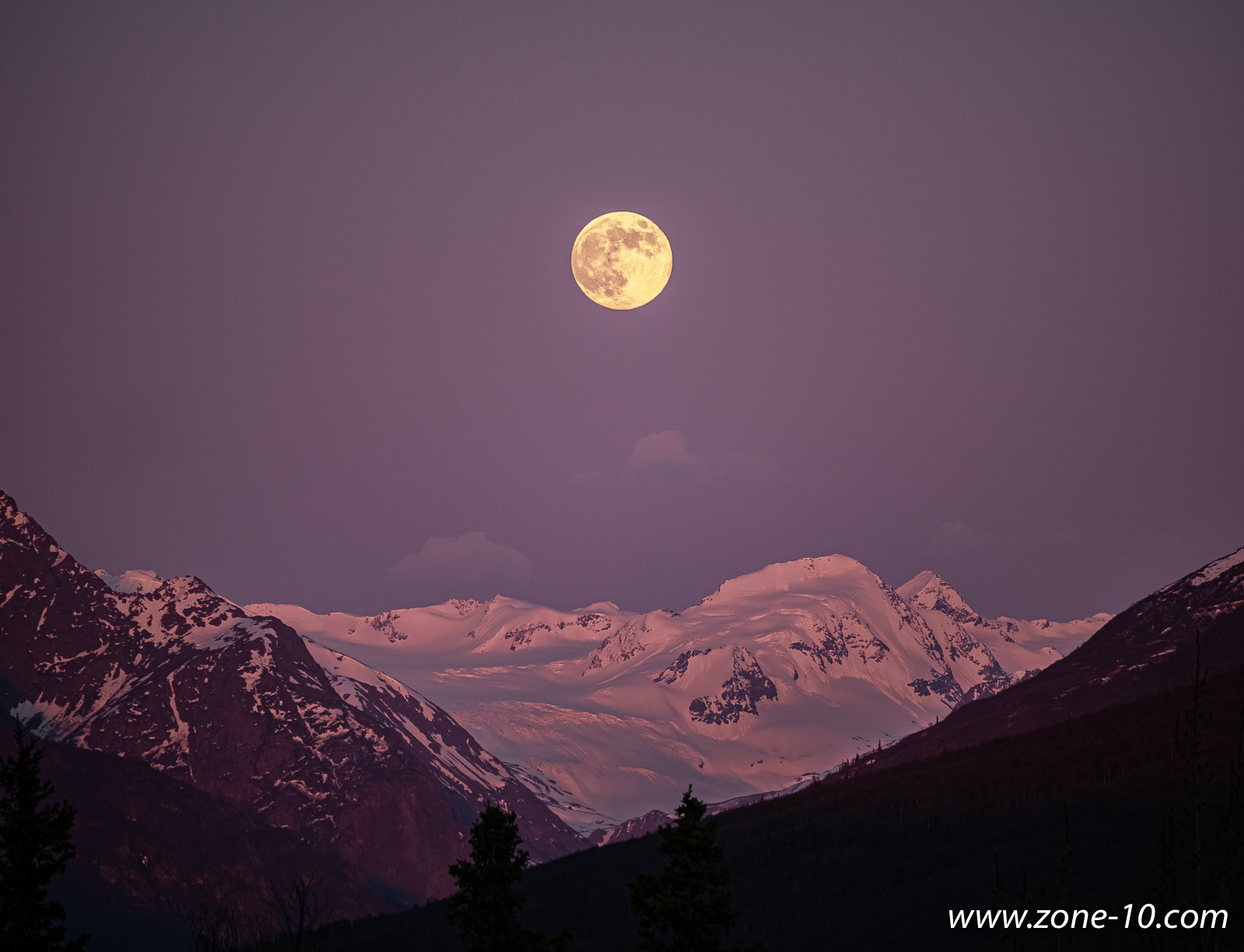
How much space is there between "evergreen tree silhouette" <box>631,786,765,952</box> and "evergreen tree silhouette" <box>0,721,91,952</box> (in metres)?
20.3

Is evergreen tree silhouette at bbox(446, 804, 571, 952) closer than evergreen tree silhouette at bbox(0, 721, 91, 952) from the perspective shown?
No

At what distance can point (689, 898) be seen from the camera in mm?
46250

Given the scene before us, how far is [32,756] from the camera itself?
49.8 metres

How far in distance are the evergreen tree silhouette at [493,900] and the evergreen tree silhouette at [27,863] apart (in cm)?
1410

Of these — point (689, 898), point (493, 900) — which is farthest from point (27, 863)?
point (689, 898)

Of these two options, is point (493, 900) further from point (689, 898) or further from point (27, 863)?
point (27, 863)

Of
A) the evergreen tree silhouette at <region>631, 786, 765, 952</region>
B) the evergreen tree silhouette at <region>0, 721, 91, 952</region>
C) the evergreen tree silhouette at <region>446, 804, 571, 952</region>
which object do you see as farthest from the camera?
the evergreen tree silhouette at <region>446, 804, 571, 952</region>

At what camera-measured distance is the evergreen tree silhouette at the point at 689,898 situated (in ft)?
149

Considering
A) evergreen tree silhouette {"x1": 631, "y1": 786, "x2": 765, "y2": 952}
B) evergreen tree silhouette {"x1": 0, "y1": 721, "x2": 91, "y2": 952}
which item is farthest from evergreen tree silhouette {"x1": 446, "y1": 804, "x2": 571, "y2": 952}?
evergreen tree silhouette {"x1": 0, "y1": 721, "x2": 91, "y2": 952}

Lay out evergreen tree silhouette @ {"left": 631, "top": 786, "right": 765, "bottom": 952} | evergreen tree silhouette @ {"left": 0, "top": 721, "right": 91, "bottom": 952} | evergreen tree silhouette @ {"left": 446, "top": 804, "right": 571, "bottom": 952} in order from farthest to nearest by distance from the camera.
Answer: evergreen tree silhouette @ {"left": 446, "top": 804, "right": 571, "bottom": 952}
evergreen tree silhouette @ {"left": 0, "top": 721, "right": 91, "bottom": 952}
evergreen tree silhouette @ {"left": 631, "top": 786, "right": 765, "bottom": 952}

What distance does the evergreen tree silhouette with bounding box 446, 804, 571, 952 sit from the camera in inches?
2089

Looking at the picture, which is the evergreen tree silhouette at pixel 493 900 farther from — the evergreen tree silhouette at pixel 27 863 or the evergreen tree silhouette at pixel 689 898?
the evergreen tree silhouette at pixel 27 863

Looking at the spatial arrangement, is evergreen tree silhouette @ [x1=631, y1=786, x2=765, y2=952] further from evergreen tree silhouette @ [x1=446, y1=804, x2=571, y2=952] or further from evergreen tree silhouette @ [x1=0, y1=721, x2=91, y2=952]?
evergreen tree silhouette @ [x1=0, y1=721, x2=91, y2=952]

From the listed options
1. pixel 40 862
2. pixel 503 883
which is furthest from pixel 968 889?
pixel 40 862
